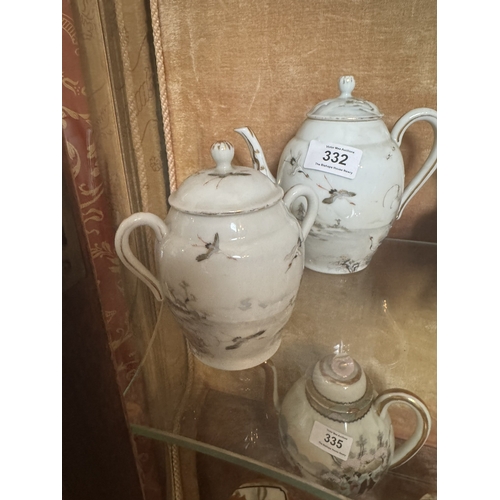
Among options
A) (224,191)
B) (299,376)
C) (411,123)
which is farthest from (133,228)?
(411,123)

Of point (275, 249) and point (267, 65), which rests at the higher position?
point (267, 65)

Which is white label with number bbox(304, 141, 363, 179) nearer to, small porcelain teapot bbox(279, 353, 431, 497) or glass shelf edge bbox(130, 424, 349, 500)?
small porcelain teapot bbox(279, 353, 431, 497)

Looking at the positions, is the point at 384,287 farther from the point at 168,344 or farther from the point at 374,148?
the point at 168,344

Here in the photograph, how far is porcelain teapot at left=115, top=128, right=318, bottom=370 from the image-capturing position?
388mm

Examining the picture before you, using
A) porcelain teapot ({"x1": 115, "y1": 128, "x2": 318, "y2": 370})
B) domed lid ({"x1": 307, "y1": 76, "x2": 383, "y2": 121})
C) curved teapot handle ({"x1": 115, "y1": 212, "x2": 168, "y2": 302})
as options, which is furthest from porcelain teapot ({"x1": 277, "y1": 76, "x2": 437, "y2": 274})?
curved teapot handle ({"x1": 115, "y1": 212, "x2": 168, "y2": 302})

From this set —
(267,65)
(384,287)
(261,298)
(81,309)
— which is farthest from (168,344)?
(267,65)

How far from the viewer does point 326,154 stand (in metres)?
0.53

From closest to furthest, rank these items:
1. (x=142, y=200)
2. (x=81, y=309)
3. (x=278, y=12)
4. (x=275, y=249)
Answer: (x=275, y=249)
(x=81, y=309)
(x=278, y=12)
(x=142, y=200)

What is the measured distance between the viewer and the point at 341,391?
0.42 metres

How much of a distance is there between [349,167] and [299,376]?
277mm

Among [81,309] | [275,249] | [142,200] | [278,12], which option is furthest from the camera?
[142,200]

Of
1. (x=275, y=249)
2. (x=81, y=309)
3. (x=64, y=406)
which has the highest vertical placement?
(x=275, y=249)

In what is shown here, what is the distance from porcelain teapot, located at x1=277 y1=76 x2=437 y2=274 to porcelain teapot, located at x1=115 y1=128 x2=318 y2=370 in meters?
0.10

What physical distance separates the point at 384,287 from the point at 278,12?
0.48 m
